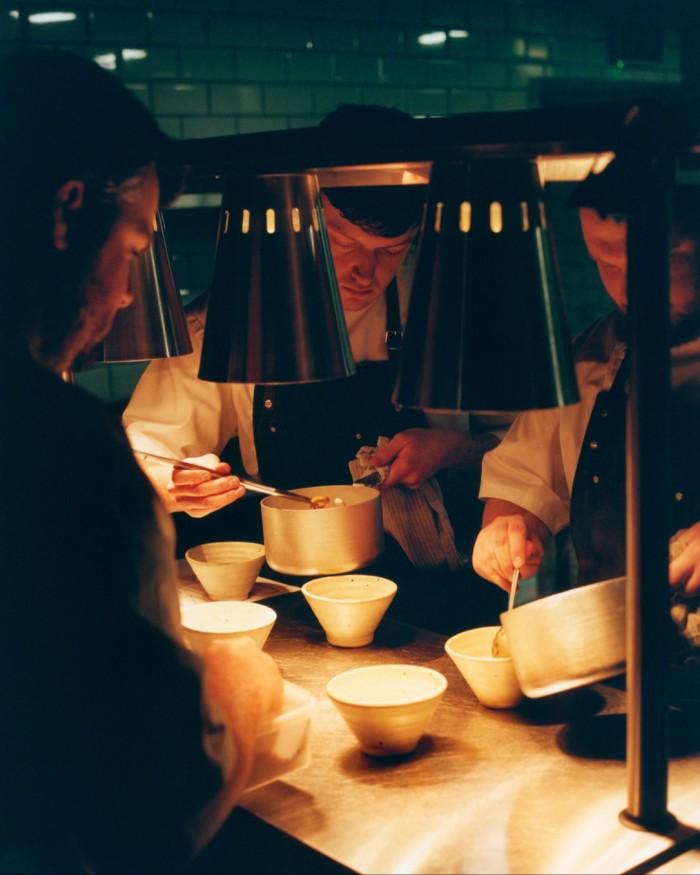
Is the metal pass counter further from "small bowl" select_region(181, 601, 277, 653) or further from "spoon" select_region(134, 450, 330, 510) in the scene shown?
"spoon" select_region(134, 450, 330, 510)

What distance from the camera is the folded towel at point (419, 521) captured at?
8.80ft

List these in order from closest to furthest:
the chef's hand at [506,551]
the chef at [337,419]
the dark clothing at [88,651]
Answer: the dark clothing at [88,651] → the chef's hand at [506,551] → the chef at [337,419]

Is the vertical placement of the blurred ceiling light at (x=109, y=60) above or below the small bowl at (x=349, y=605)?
above

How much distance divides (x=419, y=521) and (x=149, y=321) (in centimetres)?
113

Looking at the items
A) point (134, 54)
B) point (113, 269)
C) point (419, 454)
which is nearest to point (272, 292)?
point (113, 269)

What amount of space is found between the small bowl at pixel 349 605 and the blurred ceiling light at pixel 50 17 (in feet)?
8.05

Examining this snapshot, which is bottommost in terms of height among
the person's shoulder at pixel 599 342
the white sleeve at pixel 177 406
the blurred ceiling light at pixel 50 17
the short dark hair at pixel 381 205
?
the white sleeve at pixel 177 406

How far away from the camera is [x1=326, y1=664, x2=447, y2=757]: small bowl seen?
52.9 inches

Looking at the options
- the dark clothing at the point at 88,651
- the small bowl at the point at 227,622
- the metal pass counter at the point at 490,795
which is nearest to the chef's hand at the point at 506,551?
the metal pass counter at the point at 490,795

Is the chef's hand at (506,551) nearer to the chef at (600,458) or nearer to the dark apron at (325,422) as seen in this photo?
the chef at (600,458)

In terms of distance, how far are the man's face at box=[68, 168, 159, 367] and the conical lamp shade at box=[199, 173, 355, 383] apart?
0.58 feet

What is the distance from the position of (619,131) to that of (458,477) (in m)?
1.87

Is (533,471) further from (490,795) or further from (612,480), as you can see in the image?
(490,795)

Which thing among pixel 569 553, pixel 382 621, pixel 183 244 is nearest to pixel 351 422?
pixel 382 621
